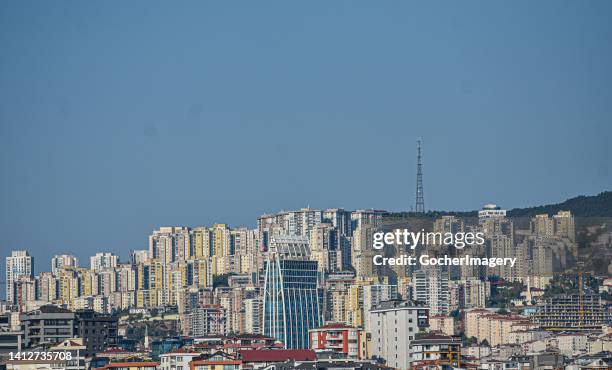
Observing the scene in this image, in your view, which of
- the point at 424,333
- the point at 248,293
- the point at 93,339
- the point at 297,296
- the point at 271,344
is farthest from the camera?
the point at 248,293

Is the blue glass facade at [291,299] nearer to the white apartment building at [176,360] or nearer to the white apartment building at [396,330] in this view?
the white apartment building at [396,330]

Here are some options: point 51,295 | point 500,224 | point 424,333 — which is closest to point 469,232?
point 500,224

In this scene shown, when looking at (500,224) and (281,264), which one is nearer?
(500,224)

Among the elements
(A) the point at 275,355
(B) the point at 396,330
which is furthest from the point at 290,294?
(A) the point at 275,355

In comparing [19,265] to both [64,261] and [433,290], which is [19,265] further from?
[433,290]

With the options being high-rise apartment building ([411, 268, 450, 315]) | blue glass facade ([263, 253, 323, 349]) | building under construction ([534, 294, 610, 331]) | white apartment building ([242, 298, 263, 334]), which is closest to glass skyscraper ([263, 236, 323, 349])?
blue glass facade ([263, 253, 323, 349])

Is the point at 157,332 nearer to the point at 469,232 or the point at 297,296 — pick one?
the point at 297,296

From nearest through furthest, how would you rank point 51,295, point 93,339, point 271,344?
point 271,344 → point 93,339 → point 51,295
